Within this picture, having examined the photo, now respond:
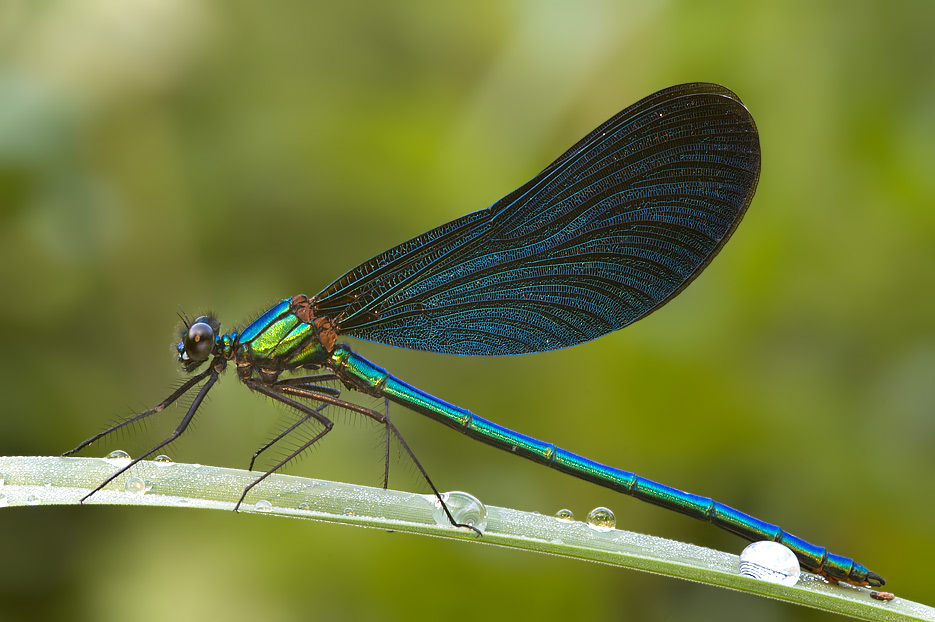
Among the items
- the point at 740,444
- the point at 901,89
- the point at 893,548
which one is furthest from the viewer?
the point at 901,89

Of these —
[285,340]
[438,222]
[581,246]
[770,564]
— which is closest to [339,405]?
[285,340]

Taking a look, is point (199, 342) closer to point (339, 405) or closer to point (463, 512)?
point (339, 405)

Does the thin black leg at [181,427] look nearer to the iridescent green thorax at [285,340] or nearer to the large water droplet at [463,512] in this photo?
the iridescent green thorax at [285,340]

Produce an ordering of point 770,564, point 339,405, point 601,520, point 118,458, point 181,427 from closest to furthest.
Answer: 1. point 770,564
2. point 601,520
3. point 118,458
4. point 181,427
5. point 339,405

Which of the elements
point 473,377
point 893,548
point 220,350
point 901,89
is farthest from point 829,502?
point 220,350

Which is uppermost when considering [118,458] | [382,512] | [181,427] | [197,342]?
[197,342]

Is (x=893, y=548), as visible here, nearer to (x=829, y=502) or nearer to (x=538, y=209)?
(x=829, y=502)
